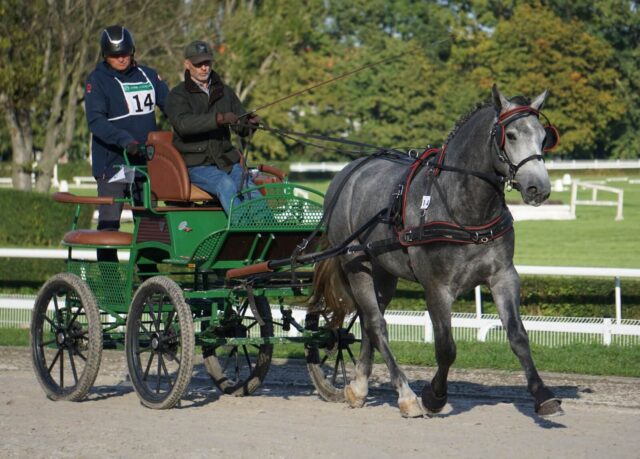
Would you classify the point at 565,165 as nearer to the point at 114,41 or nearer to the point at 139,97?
the point at 139,97

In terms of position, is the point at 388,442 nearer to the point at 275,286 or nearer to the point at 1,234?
the point at 275,286

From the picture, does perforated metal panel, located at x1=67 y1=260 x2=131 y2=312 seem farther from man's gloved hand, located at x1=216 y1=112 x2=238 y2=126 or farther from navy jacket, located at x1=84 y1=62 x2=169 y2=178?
man's gloved hand, located at x1=216 y1=112 x2=238 y2=126

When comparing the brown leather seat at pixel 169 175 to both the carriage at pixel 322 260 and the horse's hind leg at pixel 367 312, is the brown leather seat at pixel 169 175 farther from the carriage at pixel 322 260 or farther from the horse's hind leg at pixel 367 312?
the horse's hind leg at pixel 367 312

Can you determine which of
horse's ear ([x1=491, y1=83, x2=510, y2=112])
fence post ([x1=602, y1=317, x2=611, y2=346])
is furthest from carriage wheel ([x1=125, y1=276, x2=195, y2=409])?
fence post ([x1=602, y1=317, x2=611, y2=346])

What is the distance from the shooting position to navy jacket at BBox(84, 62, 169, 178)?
911 centimetres

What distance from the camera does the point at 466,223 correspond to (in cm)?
713

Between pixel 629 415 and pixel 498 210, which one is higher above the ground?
pixel 498 210

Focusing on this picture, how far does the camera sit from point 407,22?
266 ft

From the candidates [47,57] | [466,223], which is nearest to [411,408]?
[466,223]

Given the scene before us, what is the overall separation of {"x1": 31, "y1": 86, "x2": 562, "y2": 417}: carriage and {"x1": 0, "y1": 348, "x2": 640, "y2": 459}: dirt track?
21 cm

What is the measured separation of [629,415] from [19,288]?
1136 cm

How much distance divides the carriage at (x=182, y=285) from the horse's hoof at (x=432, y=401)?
117 centimetres

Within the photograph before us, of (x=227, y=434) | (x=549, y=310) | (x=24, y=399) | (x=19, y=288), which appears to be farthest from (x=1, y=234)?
(x=227, y=434)

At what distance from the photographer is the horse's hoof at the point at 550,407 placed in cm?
684
